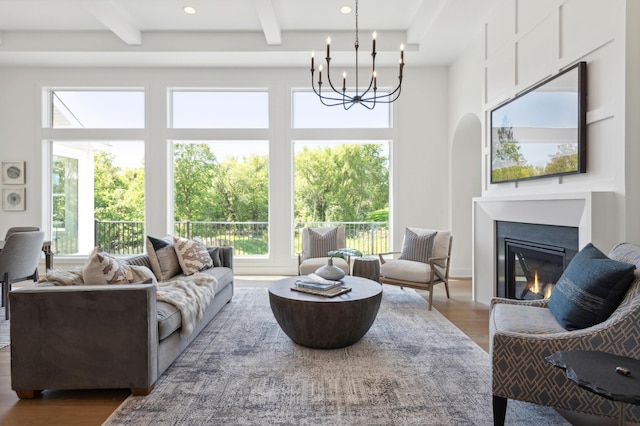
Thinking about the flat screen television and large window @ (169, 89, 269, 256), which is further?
large window @ (169, 89, 269, 256)

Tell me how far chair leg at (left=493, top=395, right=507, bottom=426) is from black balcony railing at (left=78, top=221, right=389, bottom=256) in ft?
13.7

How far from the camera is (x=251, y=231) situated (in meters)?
5.99

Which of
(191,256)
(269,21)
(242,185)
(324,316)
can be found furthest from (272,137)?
(324,316)

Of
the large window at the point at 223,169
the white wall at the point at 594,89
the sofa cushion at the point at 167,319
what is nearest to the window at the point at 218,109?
the large window at the point at 223,169

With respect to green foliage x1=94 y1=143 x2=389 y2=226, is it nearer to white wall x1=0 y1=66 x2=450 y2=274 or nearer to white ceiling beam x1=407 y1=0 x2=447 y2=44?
white wall x1=0 y1=66 x2=450 y2=274

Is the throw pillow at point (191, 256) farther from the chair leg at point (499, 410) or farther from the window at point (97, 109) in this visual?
the window at point (97, 109)

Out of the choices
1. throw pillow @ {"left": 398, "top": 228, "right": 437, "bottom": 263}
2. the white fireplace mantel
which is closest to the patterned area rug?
throw pillow @ {"left": 398, "top": 228, "right": 437, "bottom": 263}

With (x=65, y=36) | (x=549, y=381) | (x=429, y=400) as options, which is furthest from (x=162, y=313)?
(x=65, y=36)

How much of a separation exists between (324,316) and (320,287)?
30 cm

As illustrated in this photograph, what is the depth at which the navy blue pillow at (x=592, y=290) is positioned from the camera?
5.72ft

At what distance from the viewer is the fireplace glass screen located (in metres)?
3.03

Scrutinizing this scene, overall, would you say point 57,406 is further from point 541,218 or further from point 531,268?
point 531,268

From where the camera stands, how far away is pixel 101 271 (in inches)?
95.2

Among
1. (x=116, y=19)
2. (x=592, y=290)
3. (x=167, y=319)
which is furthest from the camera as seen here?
(x=116, y=19)
